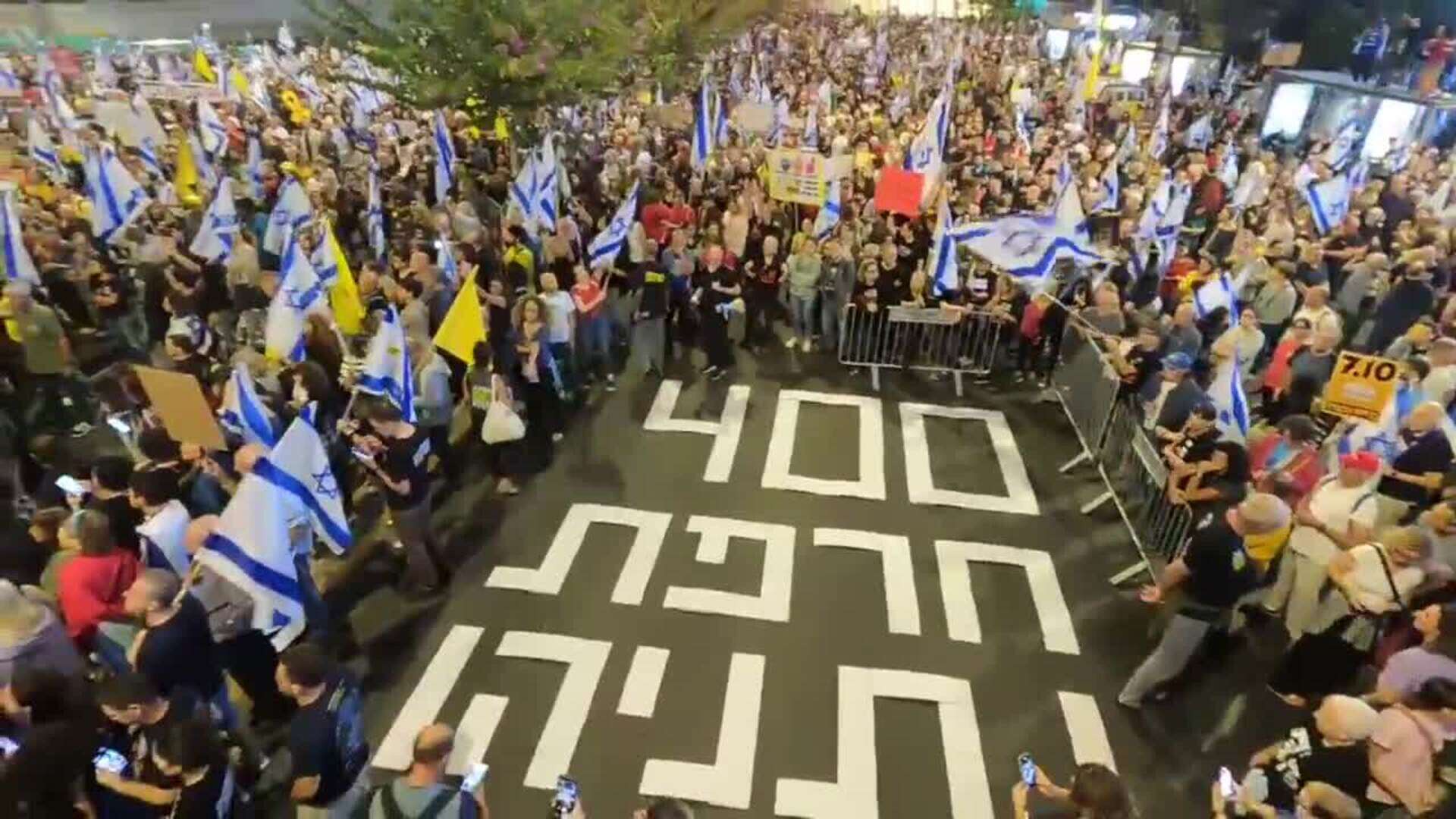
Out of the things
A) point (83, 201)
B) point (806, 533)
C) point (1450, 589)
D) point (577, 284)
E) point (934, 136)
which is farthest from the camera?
point (934, 136)

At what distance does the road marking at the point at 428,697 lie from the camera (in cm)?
625

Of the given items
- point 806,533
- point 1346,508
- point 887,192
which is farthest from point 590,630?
point 887,192

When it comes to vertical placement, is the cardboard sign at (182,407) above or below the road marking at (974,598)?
above

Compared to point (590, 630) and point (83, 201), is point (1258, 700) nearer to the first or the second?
point (590, 630)

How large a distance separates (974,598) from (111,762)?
251 inches

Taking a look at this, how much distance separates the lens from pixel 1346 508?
672 centimetres

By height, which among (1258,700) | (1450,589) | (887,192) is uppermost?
(887,192)

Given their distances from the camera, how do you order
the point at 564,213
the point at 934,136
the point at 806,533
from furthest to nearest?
the point at 564,213
the point at 934,136
the point at 806,533

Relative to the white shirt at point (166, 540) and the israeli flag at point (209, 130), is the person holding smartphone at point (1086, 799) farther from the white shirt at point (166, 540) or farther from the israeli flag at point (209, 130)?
the israeli flag at point (209, 130)

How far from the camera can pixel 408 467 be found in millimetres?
7062

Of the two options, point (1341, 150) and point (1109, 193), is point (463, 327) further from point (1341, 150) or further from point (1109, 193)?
point (1341, 150)

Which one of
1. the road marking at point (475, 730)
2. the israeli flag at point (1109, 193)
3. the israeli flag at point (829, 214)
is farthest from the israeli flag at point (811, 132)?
the road marking at point (475, 730)

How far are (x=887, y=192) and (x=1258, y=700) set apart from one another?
24.0 feet

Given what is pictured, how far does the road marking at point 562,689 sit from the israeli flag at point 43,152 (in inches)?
469
